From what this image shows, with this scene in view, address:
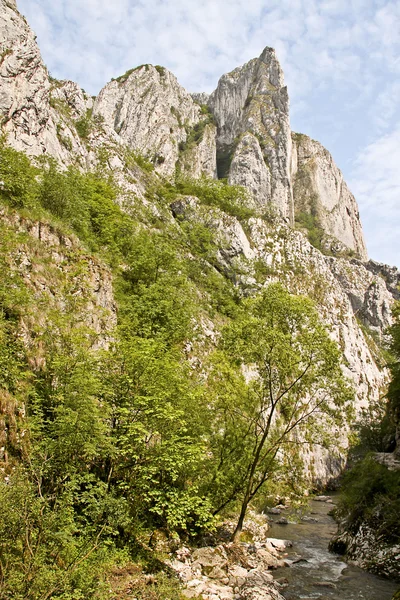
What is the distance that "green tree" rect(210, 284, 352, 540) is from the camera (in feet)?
53.2

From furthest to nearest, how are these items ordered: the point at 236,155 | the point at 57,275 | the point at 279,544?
the point at 236,155 < the point at 279,544 < the point at 57,275

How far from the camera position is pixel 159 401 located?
12.9 meters

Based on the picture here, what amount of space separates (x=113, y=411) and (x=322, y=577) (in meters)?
11.1

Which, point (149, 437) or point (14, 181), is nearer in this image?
point (149, 437)

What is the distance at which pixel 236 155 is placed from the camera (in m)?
92.6

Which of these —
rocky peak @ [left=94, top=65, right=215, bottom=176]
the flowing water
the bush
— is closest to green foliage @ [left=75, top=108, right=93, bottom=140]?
the bush

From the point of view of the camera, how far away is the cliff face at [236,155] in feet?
127

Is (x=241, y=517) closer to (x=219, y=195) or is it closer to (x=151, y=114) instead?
(x=219, y=195)

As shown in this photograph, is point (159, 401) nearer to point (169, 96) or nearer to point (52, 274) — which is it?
point (52, 274)

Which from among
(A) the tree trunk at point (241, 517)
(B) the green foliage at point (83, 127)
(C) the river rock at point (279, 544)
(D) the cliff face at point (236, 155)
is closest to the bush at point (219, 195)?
(D) the cliff face at point (236, 155)

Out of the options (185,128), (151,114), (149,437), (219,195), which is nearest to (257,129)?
(185,128)

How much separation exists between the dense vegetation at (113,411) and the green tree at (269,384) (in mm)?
66

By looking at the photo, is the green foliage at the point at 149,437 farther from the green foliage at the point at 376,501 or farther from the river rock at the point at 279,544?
the green foliage at the point at 376,501

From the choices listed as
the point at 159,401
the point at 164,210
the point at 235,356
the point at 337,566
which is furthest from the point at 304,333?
the point at 164,210
